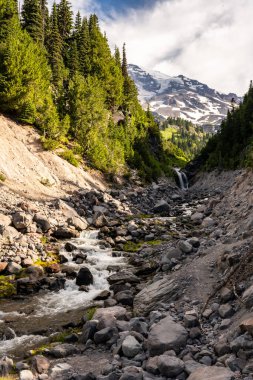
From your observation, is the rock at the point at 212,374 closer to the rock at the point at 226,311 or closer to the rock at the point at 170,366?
the rock at the point at 170,366

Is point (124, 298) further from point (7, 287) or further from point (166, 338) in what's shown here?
point (7, 287)

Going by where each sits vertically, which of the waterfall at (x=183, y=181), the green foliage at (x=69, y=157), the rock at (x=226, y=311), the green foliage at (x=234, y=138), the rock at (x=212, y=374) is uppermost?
the green foliage at (x=234, y=138)

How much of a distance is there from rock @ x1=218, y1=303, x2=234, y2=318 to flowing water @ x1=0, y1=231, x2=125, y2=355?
21.4 ft

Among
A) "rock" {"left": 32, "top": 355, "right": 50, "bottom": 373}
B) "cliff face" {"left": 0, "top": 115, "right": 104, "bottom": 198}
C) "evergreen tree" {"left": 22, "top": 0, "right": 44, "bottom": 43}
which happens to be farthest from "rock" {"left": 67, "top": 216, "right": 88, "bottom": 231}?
"evergreen tree" {"left": 22, "top": 0, "right": 44, "bottom": 43}

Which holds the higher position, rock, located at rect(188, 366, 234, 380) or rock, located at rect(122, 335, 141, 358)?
rock, located at rect(188, 366, 234, 380)

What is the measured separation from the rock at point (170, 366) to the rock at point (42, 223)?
1773 centimetres

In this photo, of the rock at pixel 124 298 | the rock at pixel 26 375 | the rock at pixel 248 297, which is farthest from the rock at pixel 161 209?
the rock at pixel 26 375

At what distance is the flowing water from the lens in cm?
1284

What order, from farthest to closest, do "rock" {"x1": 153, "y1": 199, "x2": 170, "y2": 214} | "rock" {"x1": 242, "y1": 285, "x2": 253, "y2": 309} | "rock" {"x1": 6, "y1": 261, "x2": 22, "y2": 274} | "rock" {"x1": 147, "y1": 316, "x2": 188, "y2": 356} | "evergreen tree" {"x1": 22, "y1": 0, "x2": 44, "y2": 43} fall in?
"evergreen tree" {"x1": 22, "y1": 0, "x2": 44, "y2": 43} → "rock" {"x1": 153, "y1": 199, "x2": 170, "y2": 214} → "rock" {"x1": 6, "y1": 261, "x2": 22, "y2": 274} → "rock" {"x1": 242, "y1": 285, "x2": 253, "y2": 309} → "rock" {"x1": 147, "y1": 316, "x2": 188, "y2": 356}

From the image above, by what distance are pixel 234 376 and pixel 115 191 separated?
125 ft

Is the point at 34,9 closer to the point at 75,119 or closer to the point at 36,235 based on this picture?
the point at 75,119

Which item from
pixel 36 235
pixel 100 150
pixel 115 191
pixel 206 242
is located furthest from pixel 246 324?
pixel 100 150

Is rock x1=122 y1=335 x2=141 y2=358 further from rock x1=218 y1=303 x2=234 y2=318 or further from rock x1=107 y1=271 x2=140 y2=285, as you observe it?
rock x1=107 y1=271 x2=140 y2=285

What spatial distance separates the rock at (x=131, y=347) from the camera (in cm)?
1003
